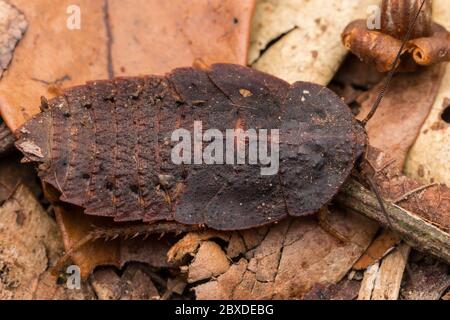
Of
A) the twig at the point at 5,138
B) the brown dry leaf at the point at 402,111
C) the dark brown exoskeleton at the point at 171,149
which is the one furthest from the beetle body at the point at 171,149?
the brown dry leaf at the point at 402,111

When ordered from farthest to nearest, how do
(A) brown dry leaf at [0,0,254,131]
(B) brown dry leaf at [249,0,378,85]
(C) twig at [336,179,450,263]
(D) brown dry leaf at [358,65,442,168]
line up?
(B) brown dry leaf at [249,0,378,85] < (D) brown dry leaf at [358,65,442,168] < (A) brown dry leaf at [0,0,254,131] < (C) twig at [336,179,450,263]

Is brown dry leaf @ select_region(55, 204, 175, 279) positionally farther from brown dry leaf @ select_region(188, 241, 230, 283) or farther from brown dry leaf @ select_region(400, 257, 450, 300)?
brown dry leaf @ select_region(400, 257, 450, 300)

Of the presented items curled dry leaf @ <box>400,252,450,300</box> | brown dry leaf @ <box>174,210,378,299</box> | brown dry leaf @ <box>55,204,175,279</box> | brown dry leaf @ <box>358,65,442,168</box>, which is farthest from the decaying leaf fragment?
brown dry leaf @ <box>55,204,175,279</box>

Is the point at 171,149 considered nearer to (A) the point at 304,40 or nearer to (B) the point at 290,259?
(B) the point at 290,259

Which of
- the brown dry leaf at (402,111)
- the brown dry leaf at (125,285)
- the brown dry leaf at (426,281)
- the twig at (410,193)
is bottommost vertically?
the brown dry leaf at (125,285)

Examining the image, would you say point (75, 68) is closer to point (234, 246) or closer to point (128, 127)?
point (128, 127)

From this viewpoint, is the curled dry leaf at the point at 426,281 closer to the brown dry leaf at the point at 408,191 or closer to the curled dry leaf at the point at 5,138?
the brown dry leaf at the point at 408,191
